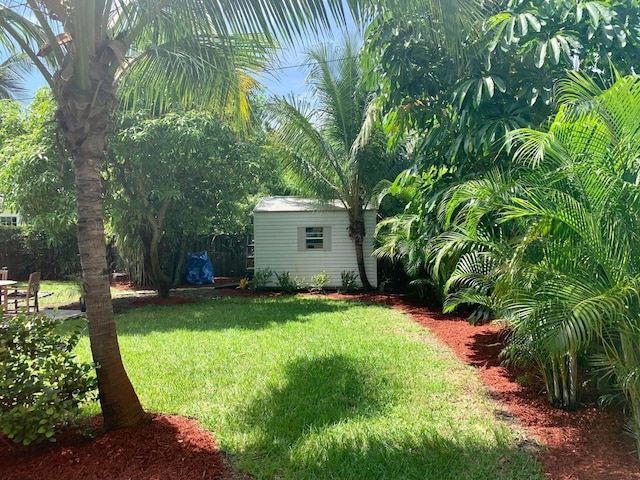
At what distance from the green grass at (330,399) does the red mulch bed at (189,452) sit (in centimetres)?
20

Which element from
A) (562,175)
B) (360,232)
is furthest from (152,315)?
(562,175)

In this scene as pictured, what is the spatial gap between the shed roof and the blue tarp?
3.60 meters

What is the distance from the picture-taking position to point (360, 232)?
14.0 m

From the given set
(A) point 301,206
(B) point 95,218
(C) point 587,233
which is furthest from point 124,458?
(A) point 301,206

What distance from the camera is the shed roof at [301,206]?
47.6 feet

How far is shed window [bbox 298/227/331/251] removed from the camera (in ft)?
48.0

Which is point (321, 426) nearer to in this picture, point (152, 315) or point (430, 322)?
point (430, 322)

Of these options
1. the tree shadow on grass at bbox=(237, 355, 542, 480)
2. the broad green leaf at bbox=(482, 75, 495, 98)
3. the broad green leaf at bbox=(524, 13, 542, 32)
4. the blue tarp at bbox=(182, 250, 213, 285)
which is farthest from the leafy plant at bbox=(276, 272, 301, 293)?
the broad green leaf at bbox=(524, 13, 542, 32)

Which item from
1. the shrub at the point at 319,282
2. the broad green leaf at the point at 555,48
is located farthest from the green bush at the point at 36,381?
the shrub at the point at 319,282

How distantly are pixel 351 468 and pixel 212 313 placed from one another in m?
7.48

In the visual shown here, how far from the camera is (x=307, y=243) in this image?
1468cm

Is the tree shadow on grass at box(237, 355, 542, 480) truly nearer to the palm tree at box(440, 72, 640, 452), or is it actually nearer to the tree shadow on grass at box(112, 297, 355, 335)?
the palm tree at box(440, 72, 640, 452)

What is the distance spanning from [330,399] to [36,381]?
262 cm

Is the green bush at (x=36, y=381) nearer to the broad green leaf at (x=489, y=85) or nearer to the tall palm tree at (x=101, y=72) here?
the tall palm tree at (x=101, y=72)
